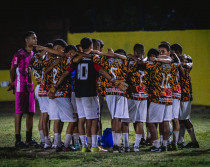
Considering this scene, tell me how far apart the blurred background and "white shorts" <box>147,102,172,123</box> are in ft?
30.5

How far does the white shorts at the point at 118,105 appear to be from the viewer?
32.3ft

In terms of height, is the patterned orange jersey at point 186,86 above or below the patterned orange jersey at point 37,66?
below

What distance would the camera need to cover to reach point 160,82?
10.0 m

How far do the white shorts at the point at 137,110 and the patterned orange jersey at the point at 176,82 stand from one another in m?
0.70

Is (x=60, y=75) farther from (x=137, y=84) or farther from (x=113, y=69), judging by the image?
(x=137, y=84)

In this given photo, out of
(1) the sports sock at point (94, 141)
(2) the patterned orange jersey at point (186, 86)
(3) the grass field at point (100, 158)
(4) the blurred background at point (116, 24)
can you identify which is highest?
(4) the blurred background at point (116, 24)

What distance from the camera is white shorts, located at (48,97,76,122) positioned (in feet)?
32.8

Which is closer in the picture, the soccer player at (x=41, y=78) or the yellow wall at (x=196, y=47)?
the soccer player at (x=41, y=78)

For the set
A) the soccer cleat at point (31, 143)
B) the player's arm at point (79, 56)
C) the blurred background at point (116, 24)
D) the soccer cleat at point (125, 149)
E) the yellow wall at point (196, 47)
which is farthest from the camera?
the blurred background at point (116, 24)

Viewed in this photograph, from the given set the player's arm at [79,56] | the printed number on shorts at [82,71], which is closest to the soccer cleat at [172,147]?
the printed number on shorts at [82,71]

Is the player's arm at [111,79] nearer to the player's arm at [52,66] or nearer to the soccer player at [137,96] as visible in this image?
the soccer player at [137,96]

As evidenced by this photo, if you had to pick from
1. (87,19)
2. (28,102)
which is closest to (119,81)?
(28,102)

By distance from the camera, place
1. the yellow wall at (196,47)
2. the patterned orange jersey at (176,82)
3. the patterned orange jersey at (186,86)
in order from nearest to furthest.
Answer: the patterned orange jersey at (176,82)
the patterned orange jersey at (186,86)
the yellow wall at (196,47)

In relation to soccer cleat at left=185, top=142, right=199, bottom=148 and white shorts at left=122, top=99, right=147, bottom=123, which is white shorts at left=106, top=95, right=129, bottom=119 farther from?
soccer cleat at left=185, top=142, right=199, bottom=148
